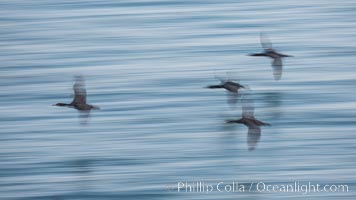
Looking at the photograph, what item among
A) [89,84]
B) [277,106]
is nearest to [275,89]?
[277,106]

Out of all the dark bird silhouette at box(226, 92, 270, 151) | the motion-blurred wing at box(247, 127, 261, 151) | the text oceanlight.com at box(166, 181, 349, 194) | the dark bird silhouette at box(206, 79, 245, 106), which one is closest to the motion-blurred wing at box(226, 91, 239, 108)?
the dark bird silhouette at box(206, 79, 245, 106)

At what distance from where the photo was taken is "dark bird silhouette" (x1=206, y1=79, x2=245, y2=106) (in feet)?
118

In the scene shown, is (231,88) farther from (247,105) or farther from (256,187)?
(256,187)

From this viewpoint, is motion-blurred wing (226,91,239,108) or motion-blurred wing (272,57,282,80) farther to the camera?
motion-blurred wing (272,57,282,80)

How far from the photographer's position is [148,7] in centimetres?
5584

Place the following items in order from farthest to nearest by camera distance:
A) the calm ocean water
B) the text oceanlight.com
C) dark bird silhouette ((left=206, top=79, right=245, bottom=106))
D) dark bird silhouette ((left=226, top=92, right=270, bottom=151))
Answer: dark bird silhouette ((left=206, top=79, right=245, bottom=106))
dark bird silhouette ((left=226, top=92, right=270, bottom=151))
the calm ocean water
the text oceanlight.com

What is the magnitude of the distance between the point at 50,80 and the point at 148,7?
13.5 metres

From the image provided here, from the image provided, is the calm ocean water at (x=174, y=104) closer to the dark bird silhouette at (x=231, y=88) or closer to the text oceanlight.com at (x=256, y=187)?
the text oceanlight.com at (x=256, y=187)

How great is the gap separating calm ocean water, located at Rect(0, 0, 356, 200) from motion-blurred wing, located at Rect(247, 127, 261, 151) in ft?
0.63

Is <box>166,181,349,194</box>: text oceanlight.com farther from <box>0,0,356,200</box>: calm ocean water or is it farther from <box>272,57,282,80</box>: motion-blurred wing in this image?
<box>272,57,282,80</box>: motion-blurred wing

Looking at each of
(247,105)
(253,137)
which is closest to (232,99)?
(247,105)

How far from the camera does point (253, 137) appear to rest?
35.8 metres

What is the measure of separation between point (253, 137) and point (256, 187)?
2752 mm

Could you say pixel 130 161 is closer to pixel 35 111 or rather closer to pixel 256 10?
pixel 35 111
